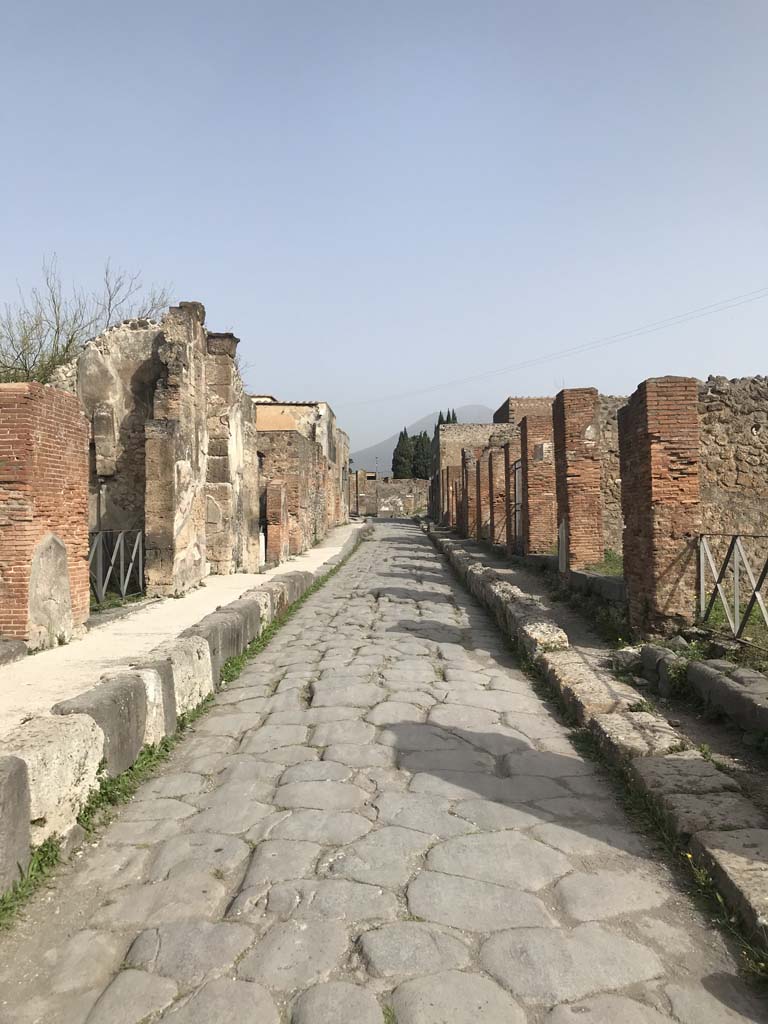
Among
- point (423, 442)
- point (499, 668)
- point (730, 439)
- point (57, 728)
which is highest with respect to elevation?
point (423, 442)

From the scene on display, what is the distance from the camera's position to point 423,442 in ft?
259

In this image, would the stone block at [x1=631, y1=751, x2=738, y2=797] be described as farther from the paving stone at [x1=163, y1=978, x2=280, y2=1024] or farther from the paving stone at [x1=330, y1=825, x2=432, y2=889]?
the paving stone at [x1=163, y1=978, x2=280, y2=1024]

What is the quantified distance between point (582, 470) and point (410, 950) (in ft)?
31.6

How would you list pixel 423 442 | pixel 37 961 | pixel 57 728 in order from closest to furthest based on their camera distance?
1. pixel 37 961
2. pixel 57 728
3. pixel 423 442

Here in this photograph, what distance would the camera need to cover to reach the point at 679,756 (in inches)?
145

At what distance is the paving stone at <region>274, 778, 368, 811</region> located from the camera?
11.0ft

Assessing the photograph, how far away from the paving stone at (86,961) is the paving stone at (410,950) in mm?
764

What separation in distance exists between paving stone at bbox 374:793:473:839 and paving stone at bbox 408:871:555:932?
399 mm

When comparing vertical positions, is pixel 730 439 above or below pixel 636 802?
above

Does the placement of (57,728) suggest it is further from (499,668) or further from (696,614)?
(696,614)

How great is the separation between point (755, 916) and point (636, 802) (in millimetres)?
1091

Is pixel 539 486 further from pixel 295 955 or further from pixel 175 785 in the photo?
pixel 295 955

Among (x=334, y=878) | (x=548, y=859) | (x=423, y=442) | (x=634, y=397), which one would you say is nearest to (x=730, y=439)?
(x=634, y=397)

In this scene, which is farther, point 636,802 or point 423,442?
point 423,442
